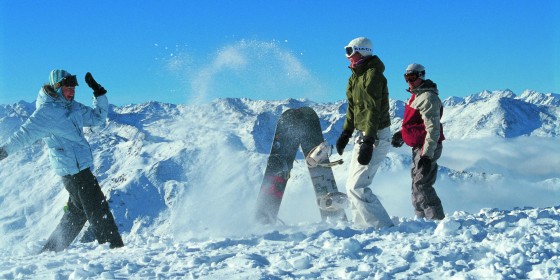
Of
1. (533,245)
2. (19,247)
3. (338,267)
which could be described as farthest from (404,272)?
(19,247)

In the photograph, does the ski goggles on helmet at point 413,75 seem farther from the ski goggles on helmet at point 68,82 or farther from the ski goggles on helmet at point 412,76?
the ski goggles on helmet at point 68,82

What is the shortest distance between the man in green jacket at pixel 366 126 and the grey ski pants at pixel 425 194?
84 cm

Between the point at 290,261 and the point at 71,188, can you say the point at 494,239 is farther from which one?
the point at 71,188

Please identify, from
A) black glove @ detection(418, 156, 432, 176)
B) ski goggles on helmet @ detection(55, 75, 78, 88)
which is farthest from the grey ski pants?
ski goggles on helmet @ detection(55, 75, 78, 88)

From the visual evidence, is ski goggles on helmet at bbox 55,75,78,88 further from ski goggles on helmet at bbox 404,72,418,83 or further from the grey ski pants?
the grey ski pants

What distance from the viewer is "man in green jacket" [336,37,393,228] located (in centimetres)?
600

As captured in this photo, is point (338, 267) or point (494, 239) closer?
point (338, 267)

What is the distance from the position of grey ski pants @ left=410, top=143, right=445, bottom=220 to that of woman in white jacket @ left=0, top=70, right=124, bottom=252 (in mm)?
4084

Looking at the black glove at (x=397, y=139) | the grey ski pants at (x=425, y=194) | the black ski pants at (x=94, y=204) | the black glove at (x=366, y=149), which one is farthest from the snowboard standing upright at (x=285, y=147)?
the black ski pants at (x=94, y=204)

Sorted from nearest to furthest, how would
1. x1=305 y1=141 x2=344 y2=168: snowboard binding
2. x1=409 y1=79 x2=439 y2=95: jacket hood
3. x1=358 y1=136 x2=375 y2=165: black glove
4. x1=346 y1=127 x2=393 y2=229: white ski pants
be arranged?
x1=358 y1=136 x2=375 y2=165: black glove → x1=346 y1=127 x2=393 y2=229: white ski pants → x1=409 y1=79 x2=439 y2=95: jacket hood → x1=305 y1=141 x2=344 y2=168: snowboard binding

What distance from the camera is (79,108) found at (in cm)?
651

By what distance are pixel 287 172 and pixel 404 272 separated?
4.64 m

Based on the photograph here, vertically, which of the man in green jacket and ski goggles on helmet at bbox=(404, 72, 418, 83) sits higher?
ski goggles on helmet at bbox=(404, 72, 418, 83)

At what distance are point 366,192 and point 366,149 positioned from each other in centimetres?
68
